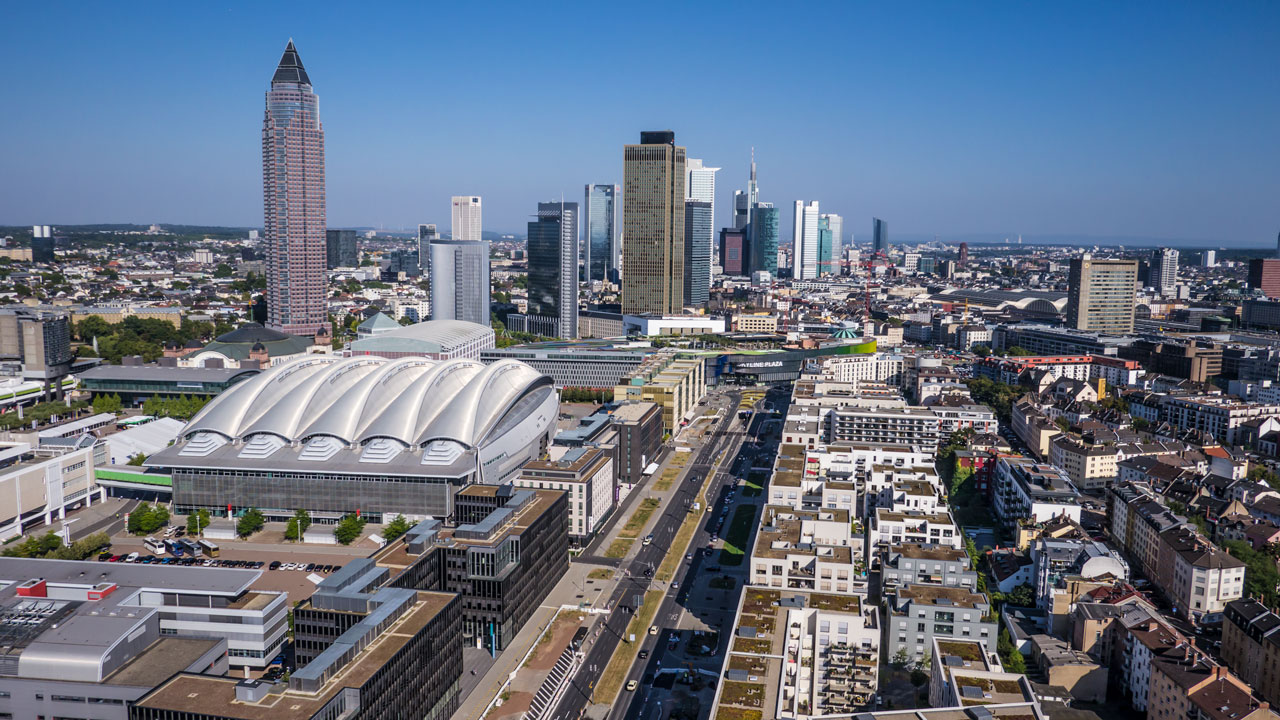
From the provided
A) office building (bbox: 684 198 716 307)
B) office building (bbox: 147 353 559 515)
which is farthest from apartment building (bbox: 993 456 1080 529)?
office building (bbox: 684 198 716 307)

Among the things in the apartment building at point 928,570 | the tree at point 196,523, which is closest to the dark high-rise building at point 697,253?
the tree at point 196,523

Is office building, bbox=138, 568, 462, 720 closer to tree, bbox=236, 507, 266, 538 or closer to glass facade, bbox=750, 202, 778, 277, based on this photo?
tree, bbox=236, 507, 266, 538

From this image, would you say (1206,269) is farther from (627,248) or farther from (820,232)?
(627,248)

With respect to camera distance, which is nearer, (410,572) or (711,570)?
(410,572)

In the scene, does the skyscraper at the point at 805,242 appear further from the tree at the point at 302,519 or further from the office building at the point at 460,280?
the tree at the point at 302,519

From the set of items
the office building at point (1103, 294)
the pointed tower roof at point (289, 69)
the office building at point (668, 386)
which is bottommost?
the office building at point (668, 386)

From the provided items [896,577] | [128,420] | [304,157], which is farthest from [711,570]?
[304,157]
